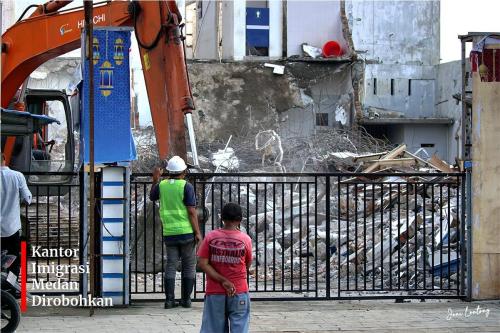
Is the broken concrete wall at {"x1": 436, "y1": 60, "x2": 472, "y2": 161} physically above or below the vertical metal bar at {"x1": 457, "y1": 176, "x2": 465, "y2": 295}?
above

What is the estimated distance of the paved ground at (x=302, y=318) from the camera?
1016 cm

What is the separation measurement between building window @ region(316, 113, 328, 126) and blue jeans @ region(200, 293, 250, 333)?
104 feet

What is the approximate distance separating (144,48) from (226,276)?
24.6ft

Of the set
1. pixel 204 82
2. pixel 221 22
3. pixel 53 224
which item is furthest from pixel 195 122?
pixel 53 224

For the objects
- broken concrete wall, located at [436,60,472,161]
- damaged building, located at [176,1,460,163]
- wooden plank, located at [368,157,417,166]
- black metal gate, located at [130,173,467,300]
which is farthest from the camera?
broken concrete wall, located at [436,60,472,161]

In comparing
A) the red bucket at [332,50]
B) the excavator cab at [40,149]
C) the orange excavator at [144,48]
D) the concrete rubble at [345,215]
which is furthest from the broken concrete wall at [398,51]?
the orange excavator at [144,48]

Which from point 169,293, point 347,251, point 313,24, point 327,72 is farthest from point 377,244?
point 313,24

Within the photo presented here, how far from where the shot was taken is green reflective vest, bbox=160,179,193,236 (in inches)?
443

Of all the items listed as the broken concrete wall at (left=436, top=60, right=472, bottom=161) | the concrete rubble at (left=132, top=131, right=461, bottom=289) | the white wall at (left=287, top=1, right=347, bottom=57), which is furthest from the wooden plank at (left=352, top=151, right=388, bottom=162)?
the white wall at (left=287, top=1, right=347, bottom=57)

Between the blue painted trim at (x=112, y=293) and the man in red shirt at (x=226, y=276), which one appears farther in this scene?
the blue painted trim at (x=112, y=293)

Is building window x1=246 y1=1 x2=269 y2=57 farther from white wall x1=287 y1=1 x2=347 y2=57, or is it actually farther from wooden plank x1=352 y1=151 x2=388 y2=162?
wooden plank x1=352 y1=151 x2=388 y2=162

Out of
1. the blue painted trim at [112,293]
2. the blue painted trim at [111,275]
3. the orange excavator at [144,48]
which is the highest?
the orange excavator at [144,48]

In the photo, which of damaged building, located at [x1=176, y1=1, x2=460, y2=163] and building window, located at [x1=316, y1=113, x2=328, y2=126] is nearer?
damaged building, located at [x1=176, y1=1, x2=460, y2=163]

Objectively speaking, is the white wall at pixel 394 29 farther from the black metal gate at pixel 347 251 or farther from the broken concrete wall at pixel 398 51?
the black metal gate at pixel 347 251
